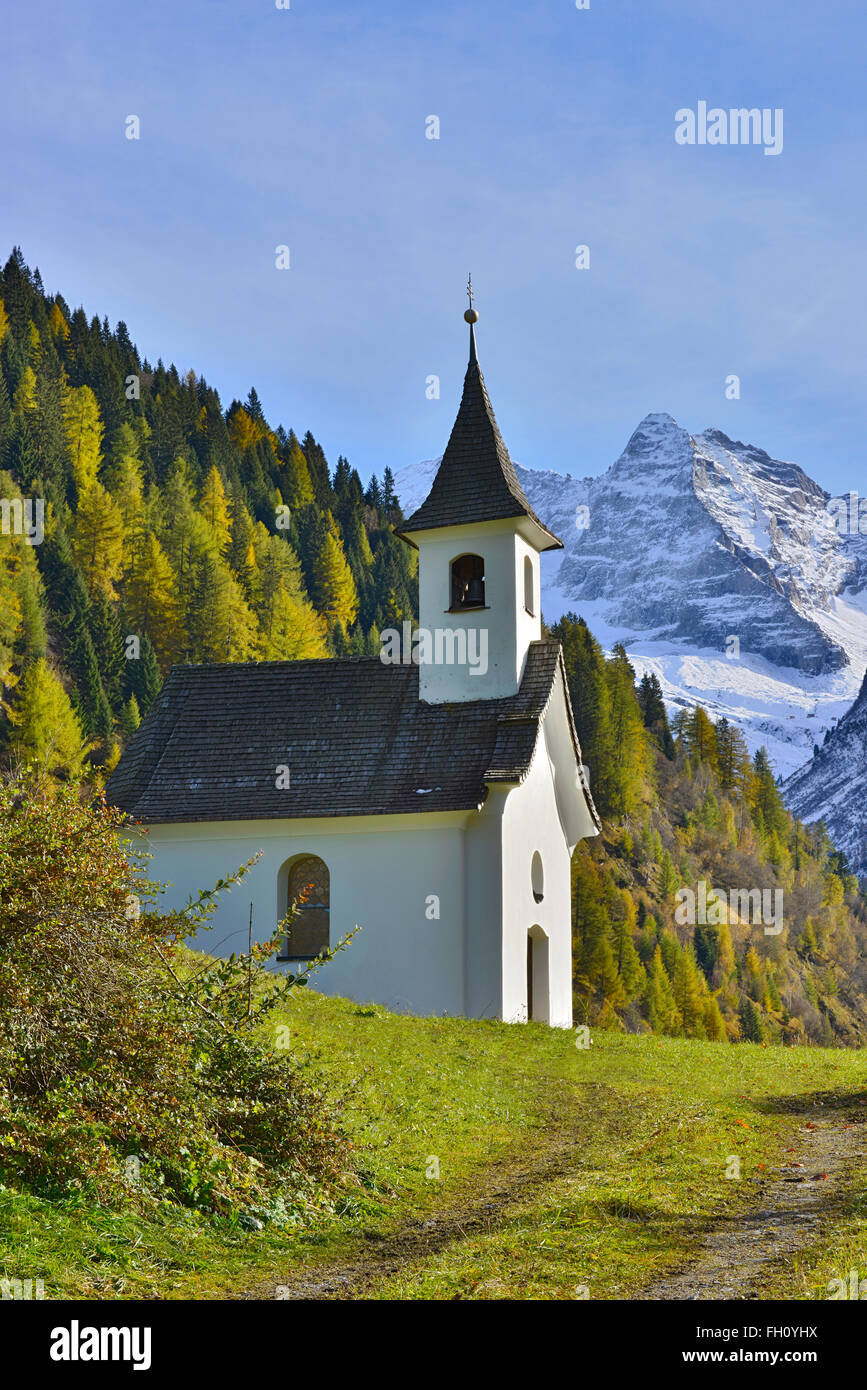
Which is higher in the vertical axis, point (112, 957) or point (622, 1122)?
point (112, 957)

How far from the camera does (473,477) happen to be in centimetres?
2759

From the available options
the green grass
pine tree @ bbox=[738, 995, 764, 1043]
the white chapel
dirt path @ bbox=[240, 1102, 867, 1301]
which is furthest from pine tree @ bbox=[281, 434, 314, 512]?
dirt path @ bbox=[240, 1102, 867, 1301]

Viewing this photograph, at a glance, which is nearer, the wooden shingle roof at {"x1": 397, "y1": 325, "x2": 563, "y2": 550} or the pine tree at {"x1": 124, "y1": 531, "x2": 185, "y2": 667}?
the wooden shingle roof at {"x1": 397, "y1": 325, "x2": 563, "y2": 550}

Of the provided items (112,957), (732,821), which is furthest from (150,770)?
(732,821)

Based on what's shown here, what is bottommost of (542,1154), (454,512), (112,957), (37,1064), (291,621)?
(542,1154)

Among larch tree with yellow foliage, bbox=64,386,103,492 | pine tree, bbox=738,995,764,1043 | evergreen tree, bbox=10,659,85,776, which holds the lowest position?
pine tree, bbox=738,995,764,1043

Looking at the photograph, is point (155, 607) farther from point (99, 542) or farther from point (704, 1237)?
point (704, 1237)

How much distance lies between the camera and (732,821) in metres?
125

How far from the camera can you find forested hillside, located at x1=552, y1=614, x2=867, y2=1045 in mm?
85062

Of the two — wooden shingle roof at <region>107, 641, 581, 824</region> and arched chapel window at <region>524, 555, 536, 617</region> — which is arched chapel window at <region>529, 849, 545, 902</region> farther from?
arched chapel window at <region>524, 555, 536, 617</region>

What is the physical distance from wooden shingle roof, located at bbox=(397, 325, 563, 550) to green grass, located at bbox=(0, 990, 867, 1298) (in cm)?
1067

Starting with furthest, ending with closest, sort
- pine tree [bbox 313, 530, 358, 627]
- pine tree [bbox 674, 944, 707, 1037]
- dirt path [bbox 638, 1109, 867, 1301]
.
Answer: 1. pine tree [bbox 313, 530, 358, 627]
2. pine tree [bbox 674, 944, 707, 1037]
3. dirt path [bbox 638, 1109, 867, 1301]
